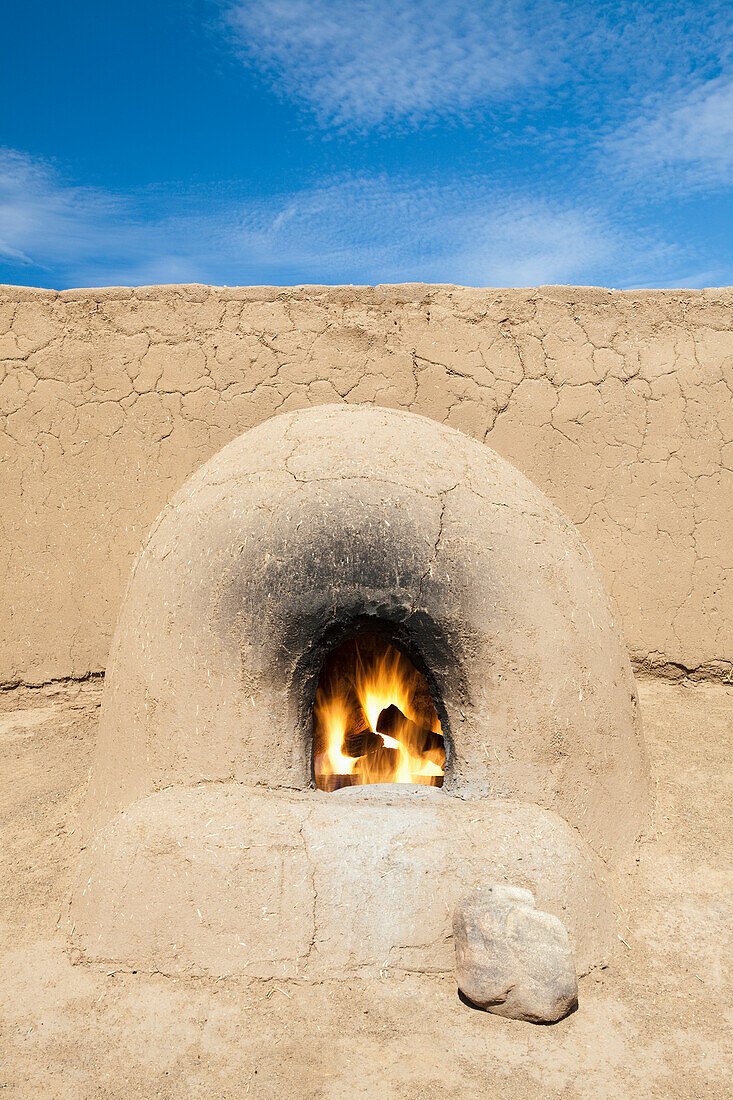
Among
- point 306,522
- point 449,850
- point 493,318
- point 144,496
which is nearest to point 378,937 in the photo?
point 449,850

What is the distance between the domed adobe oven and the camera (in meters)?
2.53

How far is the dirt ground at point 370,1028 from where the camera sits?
2.09m

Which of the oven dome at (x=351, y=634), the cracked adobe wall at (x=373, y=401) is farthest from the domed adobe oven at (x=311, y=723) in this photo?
the cracked adobe wall at (x=373, y=401)

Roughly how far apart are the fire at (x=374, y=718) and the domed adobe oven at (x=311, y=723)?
0.63 meters

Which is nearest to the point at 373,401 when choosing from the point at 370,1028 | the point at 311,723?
the point at 311,723

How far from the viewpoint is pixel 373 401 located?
5148mm

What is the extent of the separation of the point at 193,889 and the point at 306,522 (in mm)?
1354

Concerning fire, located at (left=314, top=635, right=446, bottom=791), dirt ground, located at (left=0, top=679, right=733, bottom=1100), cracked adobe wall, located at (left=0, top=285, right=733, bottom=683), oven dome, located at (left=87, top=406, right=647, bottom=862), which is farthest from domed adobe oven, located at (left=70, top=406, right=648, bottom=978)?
cracked adobe wall, located at (left=0, top=285, right=733, bottom=683)

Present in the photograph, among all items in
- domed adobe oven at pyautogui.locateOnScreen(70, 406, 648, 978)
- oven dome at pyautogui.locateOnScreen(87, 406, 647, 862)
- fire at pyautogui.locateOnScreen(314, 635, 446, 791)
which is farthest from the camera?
fire at pyautogui.locateOnScreen(314, 635, 446, 791)

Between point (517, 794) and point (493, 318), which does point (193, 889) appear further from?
point (493, 318)

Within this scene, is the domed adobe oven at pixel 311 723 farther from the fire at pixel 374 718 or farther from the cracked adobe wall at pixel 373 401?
the cracked adobe wall at pixel 373 401

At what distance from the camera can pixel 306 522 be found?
9.28 ft

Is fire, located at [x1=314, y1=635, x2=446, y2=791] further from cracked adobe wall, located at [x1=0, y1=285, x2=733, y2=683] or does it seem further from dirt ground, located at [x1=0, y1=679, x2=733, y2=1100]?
cracked adobe wall, located at [x1=0, y1=285, x2=733, y2=683]

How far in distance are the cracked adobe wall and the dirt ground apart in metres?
2.47
